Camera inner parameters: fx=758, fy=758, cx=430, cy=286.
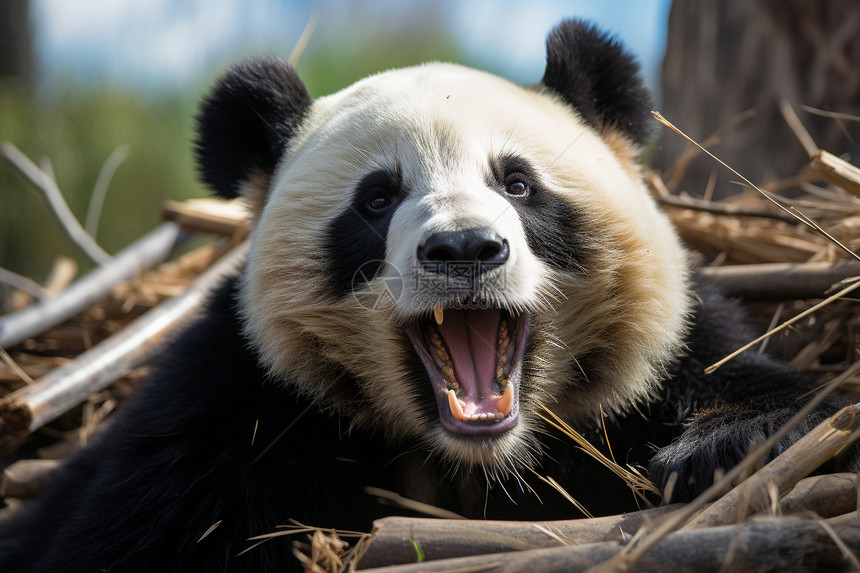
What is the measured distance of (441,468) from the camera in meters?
2.75

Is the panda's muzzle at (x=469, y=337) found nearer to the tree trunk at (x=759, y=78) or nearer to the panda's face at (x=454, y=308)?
the panda's face at (x=454, y=308)

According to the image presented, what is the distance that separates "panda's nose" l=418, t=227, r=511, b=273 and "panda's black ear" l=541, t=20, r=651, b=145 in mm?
1101

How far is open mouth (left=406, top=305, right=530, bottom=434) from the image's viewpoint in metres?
2.26

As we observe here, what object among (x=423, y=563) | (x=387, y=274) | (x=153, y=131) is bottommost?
(x=153, y=131)

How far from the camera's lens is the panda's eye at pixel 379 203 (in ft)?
8.45

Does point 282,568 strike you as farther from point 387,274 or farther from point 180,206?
point 180,206

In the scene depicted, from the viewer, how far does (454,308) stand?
7.77 ft

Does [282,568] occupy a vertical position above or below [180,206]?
below

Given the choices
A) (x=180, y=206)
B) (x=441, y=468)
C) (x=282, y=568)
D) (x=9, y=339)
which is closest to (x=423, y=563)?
(x=282, y=568)

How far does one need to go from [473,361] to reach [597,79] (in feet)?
4.41

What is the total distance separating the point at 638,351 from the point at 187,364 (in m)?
1.60

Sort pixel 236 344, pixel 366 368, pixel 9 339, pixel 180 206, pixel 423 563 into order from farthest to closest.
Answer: pixel 180 206, pixel 9 339, pixel 236 344, pixel 366 368, pixel 423 563

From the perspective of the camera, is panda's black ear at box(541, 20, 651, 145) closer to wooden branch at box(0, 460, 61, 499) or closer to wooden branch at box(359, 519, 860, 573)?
wooden branch at box(359, 519, 860, 573)

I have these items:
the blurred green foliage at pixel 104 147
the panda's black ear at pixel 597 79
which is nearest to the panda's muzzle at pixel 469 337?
the panda's black ear at pixel 597 79
